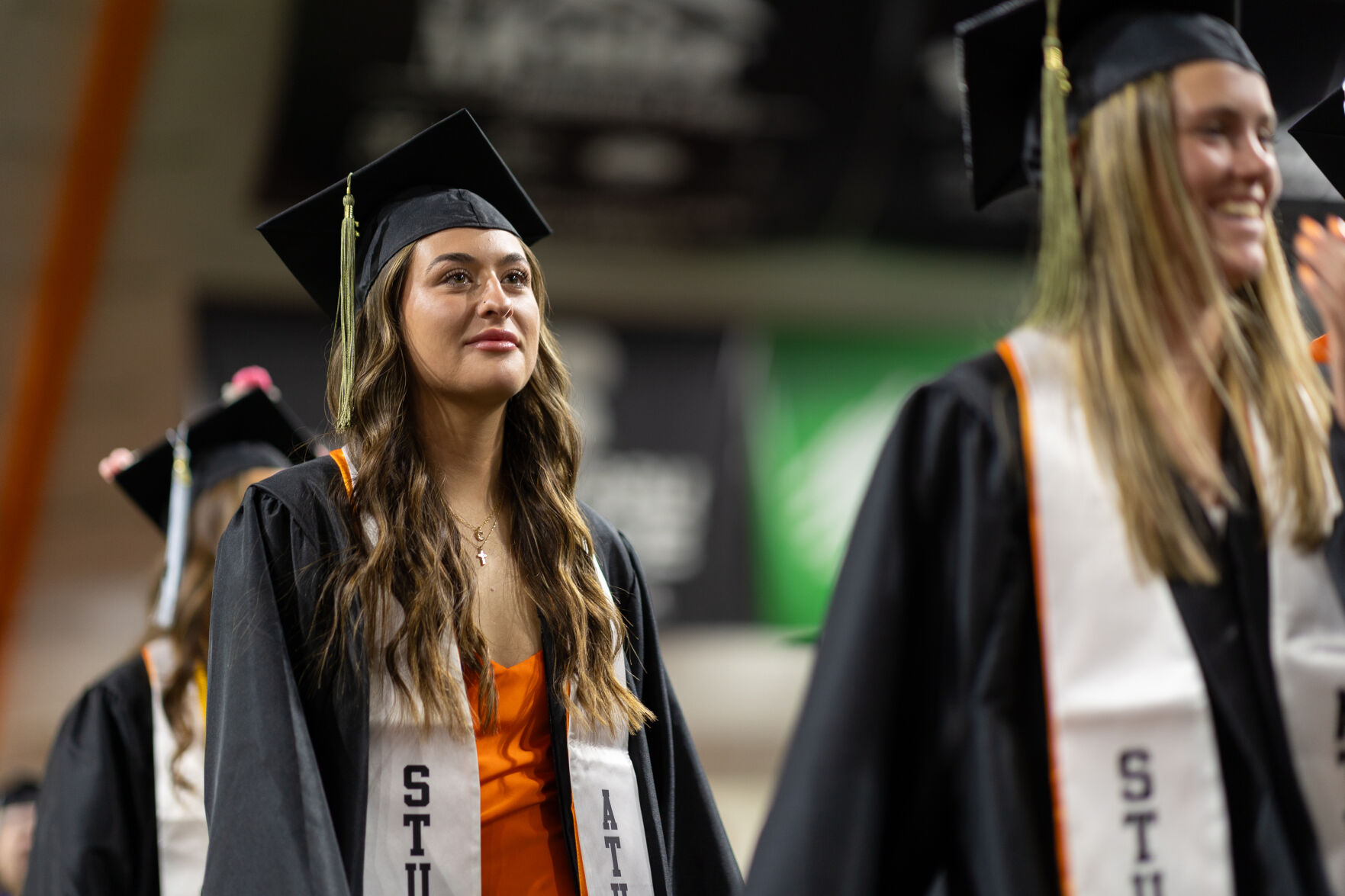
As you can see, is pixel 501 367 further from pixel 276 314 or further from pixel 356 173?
pixel 276 314

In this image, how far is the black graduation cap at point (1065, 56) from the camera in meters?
1.57

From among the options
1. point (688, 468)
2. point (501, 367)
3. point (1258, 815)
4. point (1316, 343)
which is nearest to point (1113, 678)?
point (1258, 815)

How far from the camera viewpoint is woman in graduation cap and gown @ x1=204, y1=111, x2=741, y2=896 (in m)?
1.84

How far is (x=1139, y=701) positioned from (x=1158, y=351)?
37 centimetres

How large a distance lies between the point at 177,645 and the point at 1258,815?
2339mm

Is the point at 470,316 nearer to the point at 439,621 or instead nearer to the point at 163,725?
the point at 439,621

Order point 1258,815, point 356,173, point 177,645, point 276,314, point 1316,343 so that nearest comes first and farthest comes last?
point 1258,815 → point 1316,343 → point 356,173 → point 177,645 → point 276,314

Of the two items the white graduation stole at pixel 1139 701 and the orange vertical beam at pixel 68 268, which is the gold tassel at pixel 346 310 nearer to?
the white graduation stole at pixel 1139 701

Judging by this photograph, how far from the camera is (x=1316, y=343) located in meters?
1.84

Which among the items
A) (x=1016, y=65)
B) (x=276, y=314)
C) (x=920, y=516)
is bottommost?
(x=920, y=516)

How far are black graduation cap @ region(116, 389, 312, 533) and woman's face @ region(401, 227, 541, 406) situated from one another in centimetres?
116

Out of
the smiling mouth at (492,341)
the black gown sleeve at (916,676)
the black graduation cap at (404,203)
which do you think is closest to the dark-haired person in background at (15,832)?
the black graduation cap at (404,203)

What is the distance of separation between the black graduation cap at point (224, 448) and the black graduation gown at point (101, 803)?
0.50 metres

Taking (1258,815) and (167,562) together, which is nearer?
(1258,815)
